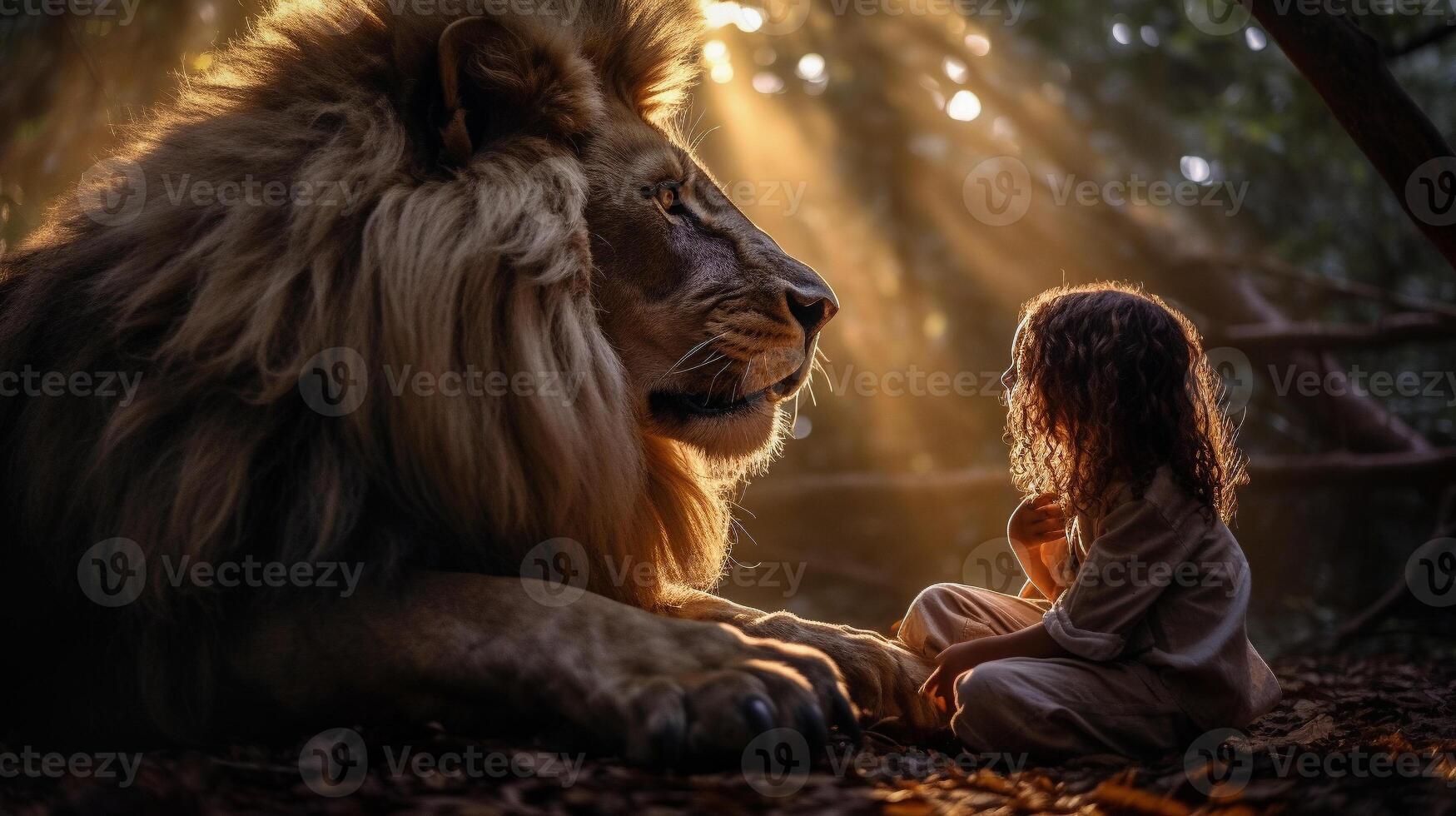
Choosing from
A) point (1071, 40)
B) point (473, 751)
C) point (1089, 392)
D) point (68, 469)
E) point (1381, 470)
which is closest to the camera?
point (473, 751)

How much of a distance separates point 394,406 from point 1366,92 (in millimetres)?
2644

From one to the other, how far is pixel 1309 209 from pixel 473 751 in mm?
8167

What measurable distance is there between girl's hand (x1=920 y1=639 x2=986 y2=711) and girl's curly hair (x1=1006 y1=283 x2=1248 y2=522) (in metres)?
0.41

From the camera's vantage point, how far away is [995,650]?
7.80 ft

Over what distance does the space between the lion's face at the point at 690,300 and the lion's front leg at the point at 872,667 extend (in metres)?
0.53

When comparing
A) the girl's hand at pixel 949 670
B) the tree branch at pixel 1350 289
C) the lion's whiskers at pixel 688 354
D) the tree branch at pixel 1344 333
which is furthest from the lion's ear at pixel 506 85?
the tree branch at pixel 1350 289

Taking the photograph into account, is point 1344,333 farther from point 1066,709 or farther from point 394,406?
point 394,406

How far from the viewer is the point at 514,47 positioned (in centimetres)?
250

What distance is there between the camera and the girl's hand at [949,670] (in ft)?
7.86

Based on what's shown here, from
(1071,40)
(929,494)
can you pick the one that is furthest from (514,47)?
(1071,40)

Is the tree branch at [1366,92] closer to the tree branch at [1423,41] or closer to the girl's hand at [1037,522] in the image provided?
the tree branch at [1423,41]

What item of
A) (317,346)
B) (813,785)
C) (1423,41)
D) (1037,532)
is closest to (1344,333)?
(1423,41)

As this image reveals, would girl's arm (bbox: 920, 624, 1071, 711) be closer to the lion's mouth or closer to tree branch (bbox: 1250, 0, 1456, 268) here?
the lion's mouth

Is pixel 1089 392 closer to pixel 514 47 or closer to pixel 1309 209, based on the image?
pixel 514 47
